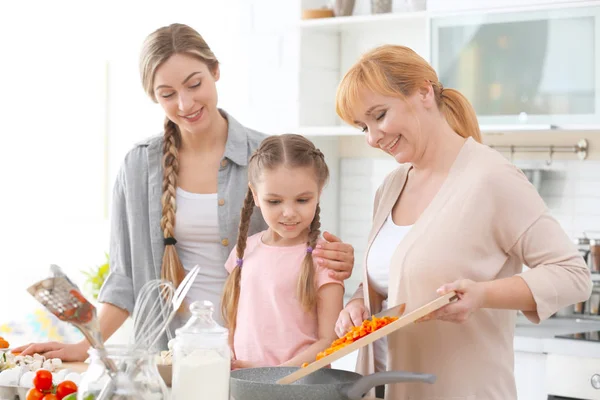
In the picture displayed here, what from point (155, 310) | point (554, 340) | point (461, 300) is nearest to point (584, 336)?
point (554, 340)

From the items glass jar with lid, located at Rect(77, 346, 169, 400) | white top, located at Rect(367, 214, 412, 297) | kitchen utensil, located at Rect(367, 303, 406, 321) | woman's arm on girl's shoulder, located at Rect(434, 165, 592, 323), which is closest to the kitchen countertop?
white top, located at Rect(367, 214, 412, 297)

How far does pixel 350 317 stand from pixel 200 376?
518 millimetres

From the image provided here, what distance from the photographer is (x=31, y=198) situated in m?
5.63

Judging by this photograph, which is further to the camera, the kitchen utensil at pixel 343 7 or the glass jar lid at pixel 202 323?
the kitchen utensil at pixel 343 7

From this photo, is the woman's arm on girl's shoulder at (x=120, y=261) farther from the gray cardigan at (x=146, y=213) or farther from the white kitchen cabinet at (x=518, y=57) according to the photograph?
the white kitchen cabinet at (x=518, y=57)

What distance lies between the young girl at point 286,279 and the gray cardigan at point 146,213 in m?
0.22

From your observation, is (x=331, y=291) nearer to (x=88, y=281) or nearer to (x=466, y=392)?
(x=466, y=392)

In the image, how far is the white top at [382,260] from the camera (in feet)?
7.38

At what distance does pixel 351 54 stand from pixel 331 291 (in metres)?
2.75

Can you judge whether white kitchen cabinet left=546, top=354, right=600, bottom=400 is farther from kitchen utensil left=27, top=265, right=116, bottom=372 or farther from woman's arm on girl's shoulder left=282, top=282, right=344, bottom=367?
kitchen utensil left=27, top=265, right=116, bottom=372

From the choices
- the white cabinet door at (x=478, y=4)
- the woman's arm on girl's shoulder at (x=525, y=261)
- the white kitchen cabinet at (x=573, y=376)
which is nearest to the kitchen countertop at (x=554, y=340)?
the white kitchen cabinet at (x=573, y=376)

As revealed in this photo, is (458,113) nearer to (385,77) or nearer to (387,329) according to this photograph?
(385,77)

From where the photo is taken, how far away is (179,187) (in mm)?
2754

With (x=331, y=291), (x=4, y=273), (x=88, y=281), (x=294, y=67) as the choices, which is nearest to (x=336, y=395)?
(x=331, y=291)
